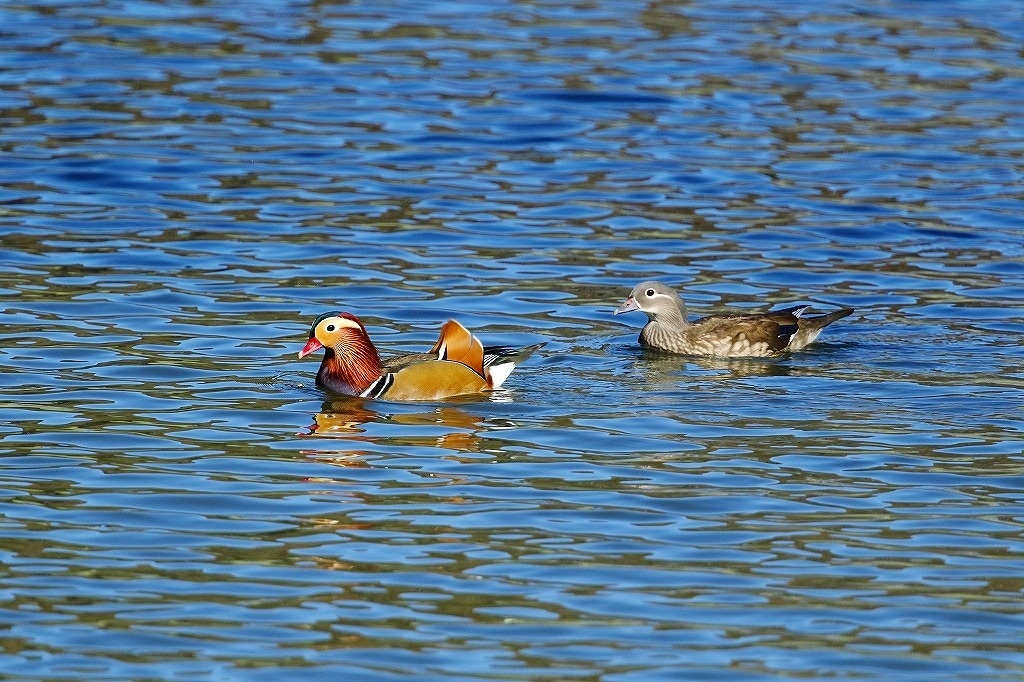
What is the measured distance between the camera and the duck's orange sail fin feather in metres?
13.2

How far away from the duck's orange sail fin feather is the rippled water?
0.31m

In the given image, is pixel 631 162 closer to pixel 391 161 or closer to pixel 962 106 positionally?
pixel 391 161

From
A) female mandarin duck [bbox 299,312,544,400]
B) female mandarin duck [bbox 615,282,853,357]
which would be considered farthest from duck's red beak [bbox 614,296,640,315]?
female mandarin duck [bbox 299,312,544,400]

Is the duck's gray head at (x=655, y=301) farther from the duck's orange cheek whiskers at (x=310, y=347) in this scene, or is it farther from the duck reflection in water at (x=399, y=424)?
the duck's orange cheek whiskers at (x=310, y=347)

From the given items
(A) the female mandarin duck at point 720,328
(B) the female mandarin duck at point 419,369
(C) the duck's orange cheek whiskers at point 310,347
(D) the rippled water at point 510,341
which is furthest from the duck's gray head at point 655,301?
(C) the duck's orange cheek whiskers at point 310,347

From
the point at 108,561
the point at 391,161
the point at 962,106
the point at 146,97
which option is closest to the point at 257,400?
the point at 108,561

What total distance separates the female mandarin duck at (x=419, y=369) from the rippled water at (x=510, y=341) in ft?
0.59

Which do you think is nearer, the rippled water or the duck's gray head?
the rippled water

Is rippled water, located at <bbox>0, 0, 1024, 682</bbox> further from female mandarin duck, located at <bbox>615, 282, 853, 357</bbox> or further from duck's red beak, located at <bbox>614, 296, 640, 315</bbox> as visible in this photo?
duck's red beak, located at <bbox>614, 296, 640, 315</bbox>

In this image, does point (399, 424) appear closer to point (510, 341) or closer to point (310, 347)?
point (310, 347)

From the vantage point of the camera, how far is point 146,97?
955 inches

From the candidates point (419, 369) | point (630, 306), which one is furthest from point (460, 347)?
point (630, 306)

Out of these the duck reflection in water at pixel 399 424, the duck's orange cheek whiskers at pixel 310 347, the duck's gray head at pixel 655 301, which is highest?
the duck's gray head at pixel 655 301

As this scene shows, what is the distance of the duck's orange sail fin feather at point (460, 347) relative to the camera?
13.2 meters
